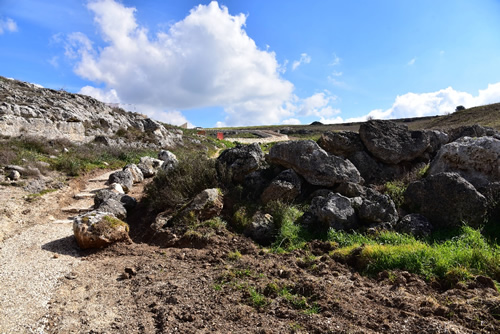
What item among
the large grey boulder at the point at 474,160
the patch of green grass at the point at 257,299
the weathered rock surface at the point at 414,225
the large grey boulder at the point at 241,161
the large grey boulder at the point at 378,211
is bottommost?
the patch of green grass at the point at 257,299

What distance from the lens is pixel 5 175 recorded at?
10539 millimetres

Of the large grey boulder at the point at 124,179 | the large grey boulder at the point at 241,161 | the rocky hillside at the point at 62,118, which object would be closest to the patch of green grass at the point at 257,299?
the large grey boulder at the point at 241,161

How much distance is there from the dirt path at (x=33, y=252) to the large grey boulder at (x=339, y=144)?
6.97m

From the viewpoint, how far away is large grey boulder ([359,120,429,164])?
9062 millimetres

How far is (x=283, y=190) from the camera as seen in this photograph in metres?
7.66

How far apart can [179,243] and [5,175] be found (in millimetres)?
8060

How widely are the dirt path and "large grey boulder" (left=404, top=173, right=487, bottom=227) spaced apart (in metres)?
6.87

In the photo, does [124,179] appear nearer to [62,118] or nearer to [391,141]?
[391,141]

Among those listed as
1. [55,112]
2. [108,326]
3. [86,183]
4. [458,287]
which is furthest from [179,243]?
[55,112]

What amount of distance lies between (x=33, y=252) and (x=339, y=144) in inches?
314

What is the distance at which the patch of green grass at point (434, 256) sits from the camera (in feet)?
14.6

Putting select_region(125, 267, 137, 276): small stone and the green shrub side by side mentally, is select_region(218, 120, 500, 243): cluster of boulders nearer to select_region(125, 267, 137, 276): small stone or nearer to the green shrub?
the green shrub

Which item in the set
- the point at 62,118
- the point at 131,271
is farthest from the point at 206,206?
the point at 62,118

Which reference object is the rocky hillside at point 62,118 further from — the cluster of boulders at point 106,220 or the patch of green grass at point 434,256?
the patch of green grass at point 434,256
